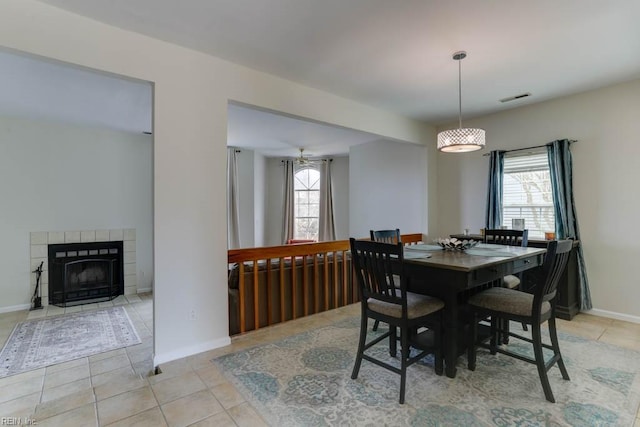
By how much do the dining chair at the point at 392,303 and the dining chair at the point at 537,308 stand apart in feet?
1.00

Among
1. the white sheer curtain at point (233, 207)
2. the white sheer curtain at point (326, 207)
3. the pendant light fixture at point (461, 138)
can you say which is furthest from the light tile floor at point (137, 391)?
the white sheer curtain at point (326, 207)

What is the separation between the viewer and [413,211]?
531cm

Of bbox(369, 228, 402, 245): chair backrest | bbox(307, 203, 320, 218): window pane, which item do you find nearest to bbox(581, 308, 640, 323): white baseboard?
bbox(369, 228, 402, 245): chair backrest

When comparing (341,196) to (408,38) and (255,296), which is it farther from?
(408,38)

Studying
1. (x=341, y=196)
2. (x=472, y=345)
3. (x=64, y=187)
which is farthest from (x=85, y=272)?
(x=472, y=345)

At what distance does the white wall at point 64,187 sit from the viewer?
13.8 feet

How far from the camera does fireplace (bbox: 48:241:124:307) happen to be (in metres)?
4.46

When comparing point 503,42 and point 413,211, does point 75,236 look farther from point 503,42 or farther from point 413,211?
point 503,42

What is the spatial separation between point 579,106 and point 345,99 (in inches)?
111

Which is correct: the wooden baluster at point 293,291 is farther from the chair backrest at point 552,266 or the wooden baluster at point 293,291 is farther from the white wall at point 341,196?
the white wall at point 341,196

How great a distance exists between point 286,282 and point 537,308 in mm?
2367

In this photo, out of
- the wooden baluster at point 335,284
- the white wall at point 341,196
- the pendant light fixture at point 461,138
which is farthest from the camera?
the white wall at point 341,196

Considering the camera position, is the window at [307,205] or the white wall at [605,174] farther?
the window at [307,205]

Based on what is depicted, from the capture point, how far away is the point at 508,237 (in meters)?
3.38
